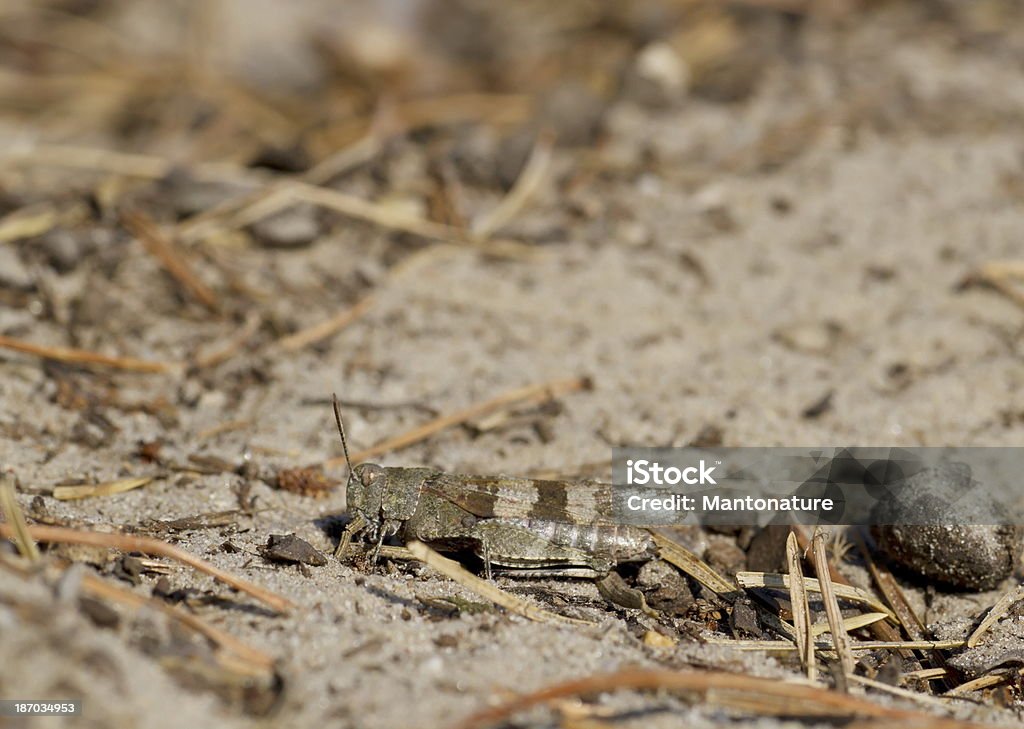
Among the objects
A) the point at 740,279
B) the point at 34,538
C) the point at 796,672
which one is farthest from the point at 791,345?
the point at 34,538

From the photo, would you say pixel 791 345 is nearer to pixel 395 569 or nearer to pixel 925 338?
pixel 925 338

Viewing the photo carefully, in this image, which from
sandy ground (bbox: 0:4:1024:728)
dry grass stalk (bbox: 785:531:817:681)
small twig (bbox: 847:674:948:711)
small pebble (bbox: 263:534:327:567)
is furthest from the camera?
small pebble (bbox: 263:534:327:567)

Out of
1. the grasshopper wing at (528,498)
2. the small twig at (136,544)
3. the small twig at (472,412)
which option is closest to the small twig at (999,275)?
the small twig at (472,412)

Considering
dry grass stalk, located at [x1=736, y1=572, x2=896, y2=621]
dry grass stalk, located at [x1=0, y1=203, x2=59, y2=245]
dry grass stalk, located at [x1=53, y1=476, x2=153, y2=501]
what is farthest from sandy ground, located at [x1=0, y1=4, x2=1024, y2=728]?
dry grass stalk, located at [x1=0, y1=203, x2=59, y2=245]

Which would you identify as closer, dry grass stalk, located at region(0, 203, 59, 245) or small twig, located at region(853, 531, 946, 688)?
small twig, located at region(853, 531, 946, 688)

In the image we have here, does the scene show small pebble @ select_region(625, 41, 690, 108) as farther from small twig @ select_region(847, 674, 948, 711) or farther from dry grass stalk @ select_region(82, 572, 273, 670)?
dry grass stalk @ select_region(82, 572, 273, 670)

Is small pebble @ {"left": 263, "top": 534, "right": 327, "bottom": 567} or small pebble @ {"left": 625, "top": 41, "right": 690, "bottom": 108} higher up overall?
small pebble @ {"left": 625, "top": 41, "right": 690, "bottom": 108}
